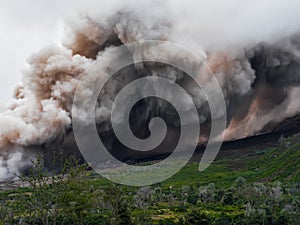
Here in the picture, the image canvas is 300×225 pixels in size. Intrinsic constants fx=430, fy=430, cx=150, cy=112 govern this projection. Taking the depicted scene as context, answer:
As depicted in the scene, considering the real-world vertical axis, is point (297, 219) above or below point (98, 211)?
below

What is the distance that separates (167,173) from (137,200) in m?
72.4

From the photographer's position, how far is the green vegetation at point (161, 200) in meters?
28.1

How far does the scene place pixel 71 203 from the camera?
2936 centimetres

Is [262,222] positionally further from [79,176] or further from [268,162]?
[268,162]

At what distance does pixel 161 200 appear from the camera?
8238 centimetres

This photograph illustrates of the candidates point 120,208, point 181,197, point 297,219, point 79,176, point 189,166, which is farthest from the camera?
point 189,166

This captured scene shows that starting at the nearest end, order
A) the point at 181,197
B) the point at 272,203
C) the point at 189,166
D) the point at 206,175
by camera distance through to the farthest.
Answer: the point at 272,203 → the point at 181,197 → the point at 206,175 → the point at 189,166

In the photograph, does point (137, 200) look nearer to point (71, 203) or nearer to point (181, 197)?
point (181, 197)

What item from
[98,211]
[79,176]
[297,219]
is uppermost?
[79,176]

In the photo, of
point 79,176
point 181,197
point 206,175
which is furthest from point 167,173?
point 79,176

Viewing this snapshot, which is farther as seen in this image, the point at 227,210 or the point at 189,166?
the point at 189,166

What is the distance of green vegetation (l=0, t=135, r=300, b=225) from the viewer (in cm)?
2808

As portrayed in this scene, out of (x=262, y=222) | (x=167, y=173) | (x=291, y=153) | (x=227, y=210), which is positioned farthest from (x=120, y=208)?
(x=291, y=153)

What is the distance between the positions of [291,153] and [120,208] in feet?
387
